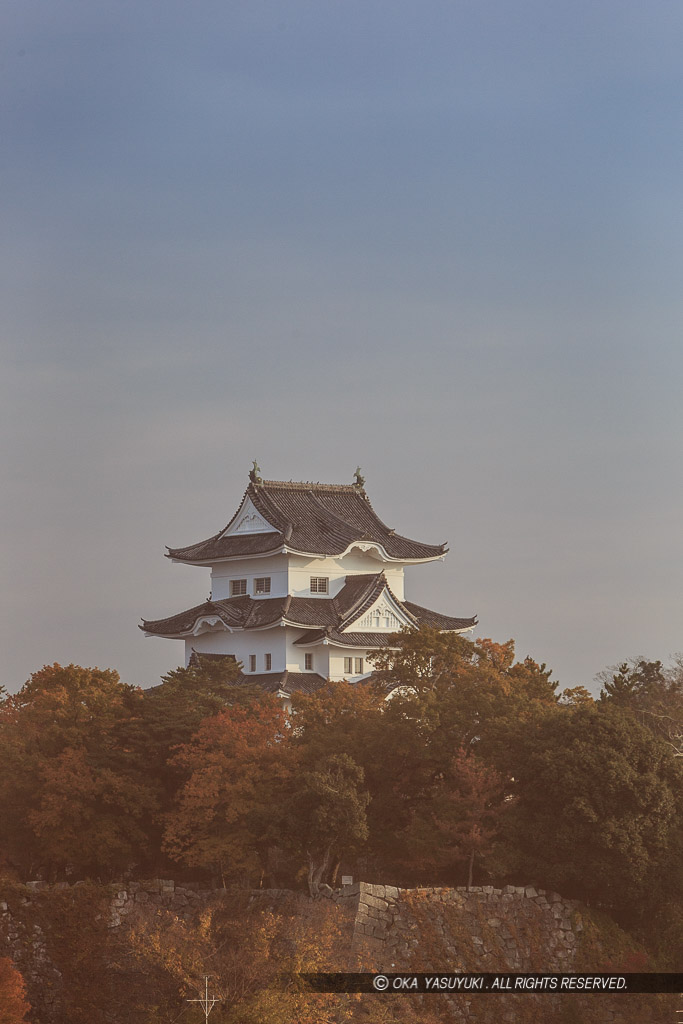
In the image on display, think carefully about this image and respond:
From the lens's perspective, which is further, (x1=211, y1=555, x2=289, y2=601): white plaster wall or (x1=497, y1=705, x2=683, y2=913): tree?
(x1=211, y1=555, x2=289, y2=601): white plaster wall

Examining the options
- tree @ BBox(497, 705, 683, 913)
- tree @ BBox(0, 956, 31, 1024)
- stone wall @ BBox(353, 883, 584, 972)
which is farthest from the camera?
tree @ BBox(497, 705, 683, 913)

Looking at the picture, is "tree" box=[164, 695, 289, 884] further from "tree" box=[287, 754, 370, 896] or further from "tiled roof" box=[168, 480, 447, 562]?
"tiled roof" box=[168, 480, 447, 562]

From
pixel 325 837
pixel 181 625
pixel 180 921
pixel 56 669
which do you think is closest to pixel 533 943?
pixel 325 837

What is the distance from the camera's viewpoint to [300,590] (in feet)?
128

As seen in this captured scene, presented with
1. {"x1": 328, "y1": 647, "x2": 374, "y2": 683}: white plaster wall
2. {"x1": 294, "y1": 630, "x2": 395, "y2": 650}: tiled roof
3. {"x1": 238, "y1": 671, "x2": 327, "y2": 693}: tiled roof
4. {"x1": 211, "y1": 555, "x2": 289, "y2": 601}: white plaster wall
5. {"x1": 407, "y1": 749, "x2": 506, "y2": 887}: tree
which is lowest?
{"x1": 407, "y1": 749, "x2": 506, "y2": 887}: tree

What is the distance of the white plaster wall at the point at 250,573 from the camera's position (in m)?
39.1

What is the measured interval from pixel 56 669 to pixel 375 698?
631cm

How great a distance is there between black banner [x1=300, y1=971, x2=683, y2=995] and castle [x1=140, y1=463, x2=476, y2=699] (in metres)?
11.9

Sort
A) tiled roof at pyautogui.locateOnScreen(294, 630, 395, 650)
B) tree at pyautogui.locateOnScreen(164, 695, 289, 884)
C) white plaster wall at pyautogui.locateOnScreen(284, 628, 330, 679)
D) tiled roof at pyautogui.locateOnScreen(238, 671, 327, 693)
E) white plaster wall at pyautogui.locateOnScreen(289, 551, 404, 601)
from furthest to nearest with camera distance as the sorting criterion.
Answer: white plaster wall at pyautogui.locateOnScreen(289, 551, 404, 601), white plaster wall at pyautogui.locateOnScreen(284, 628, 330, 679), tiled roof at pyautogui.locateOnScreen(294, 630, 395, 650), tiled roof at pyautogui.locateOnScreen(238, 671, 327, 693), tree at pyautogui.locateOnScreen(164, 695, 289, 884)

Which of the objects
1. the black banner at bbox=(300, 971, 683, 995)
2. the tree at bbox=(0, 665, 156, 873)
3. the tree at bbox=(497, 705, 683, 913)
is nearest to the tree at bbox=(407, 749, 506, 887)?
the tree at bbox=(497, 705, 683, 913)

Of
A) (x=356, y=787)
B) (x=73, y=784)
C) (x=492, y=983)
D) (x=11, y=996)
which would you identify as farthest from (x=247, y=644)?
(x=11, y=996)

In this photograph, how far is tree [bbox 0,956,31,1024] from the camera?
23859 millimetres

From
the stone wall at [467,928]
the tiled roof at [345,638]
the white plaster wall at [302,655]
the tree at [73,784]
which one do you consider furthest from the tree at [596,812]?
the white plaster wall at [302,655]

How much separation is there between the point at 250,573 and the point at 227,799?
12778 mm
